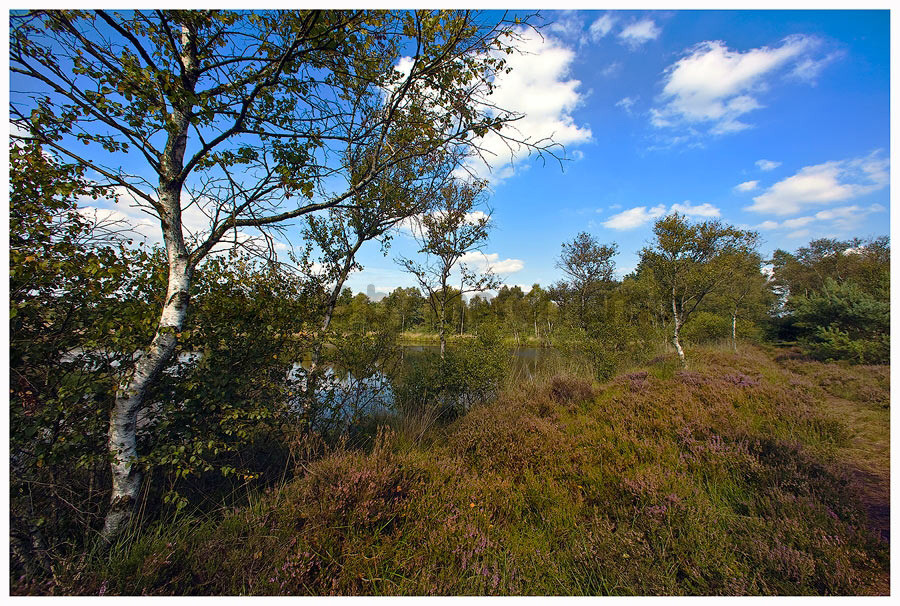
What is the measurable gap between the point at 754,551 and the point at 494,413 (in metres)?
3.65

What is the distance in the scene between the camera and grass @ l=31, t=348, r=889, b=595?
2.10m

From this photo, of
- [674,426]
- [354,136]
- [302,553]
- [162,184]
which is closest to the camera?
[302,553]

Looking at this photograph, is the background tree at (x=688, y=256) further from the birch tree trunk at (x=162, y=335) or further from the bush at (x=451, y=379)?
the birch tree trunk at (x=162, y=335)

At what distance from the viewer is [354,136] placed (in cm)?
291

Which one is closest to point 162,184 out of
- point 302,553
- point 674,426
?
point 302,553

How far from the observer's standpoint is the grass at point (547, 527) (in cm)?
210

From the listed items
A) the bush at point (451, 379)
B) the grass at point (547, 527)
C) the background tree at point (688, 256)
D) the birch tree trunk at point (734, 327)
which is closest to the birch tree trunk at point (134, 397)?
the grass at point (547, 527)

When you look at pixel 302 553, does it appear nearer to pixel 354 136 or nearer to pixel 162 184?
pixel 162 184

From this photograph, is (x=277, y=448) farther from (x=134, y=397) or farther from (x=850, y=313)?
(x=850, y=313)

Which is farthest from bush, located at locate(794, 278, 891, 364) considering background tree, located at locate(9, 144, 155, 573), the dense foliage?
background tree, located at locate(9, 144, 155, 573)

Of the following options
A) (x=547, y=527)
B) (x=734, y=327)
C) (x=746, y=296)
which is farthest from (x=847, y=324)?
(x=547, y=527)

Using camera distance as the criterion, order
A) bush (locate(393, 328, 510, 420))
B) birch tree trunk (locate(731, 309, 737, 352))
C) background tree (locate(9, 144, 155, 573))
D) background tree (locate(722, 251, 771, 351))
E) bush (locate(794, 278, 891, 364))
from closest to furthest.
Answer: background tree (locate(9, 144, 155, 573)), bush (locate(393, 328, 510, 420)), bush (locate(794, 278, 891, 364)), background tree (locate(722, 251, 771, 351)), birch tree trunk (locate(731, 309, 737, 352))

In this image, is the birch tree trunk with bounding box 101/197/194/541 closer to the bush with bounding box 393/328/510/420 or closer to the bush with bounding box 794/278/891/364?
the bush with bounding box 393/328/510/420

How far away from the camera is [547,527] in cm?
289
